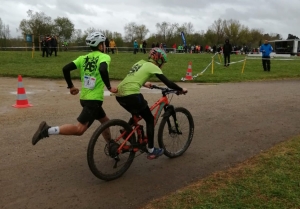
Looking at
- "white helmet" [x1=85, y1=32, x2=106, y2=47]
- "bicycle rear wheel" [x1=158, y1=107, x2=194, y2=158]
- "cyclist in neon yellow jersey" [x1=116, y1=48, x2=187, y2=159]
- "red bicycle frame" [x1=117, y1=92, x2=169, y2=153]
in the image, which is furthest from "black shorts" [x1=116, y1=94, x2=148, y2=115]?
"white helmet" [x1=85, y1=32, x2=106, y2=47]

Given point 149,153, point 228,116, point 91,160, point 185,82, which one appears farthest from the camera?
point 185,82

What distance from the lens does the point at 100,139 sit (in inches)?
166

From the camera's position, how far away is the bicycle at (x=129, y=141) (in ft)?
13.8

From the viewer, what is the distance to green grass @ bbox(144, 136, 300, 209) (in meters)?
3.55

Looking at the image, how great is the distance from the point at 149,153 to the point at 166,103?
0.84 m

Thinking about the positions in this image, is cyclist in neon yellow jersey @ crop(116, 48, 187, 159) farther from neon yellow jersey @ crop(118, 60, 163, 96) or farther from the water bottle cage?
the water bottle cage

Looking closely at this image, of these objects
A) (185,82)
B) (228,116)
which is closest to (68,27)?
(185,82)

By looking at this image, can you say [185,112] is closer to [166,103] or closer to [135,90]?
[166,103]

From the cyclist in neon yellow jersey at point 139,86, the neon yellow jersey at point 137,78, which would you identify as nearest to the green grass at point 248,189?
the cyclist in neon yellow jersey at point 139,86

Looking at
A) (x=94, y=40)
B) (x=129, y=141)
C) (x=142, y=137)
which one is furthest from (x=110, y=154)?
(x=94, y=40)

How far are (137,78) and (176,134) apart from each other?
138 cm

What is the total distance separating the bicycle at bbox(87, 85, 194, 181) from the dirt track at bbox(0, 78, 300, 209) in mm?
162

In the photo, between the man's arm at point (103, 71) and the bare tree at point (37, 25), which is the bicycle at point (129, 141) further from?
the bare tree at point (37, 25)

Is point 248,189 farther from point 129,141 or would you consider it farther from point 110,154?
point 110,154
